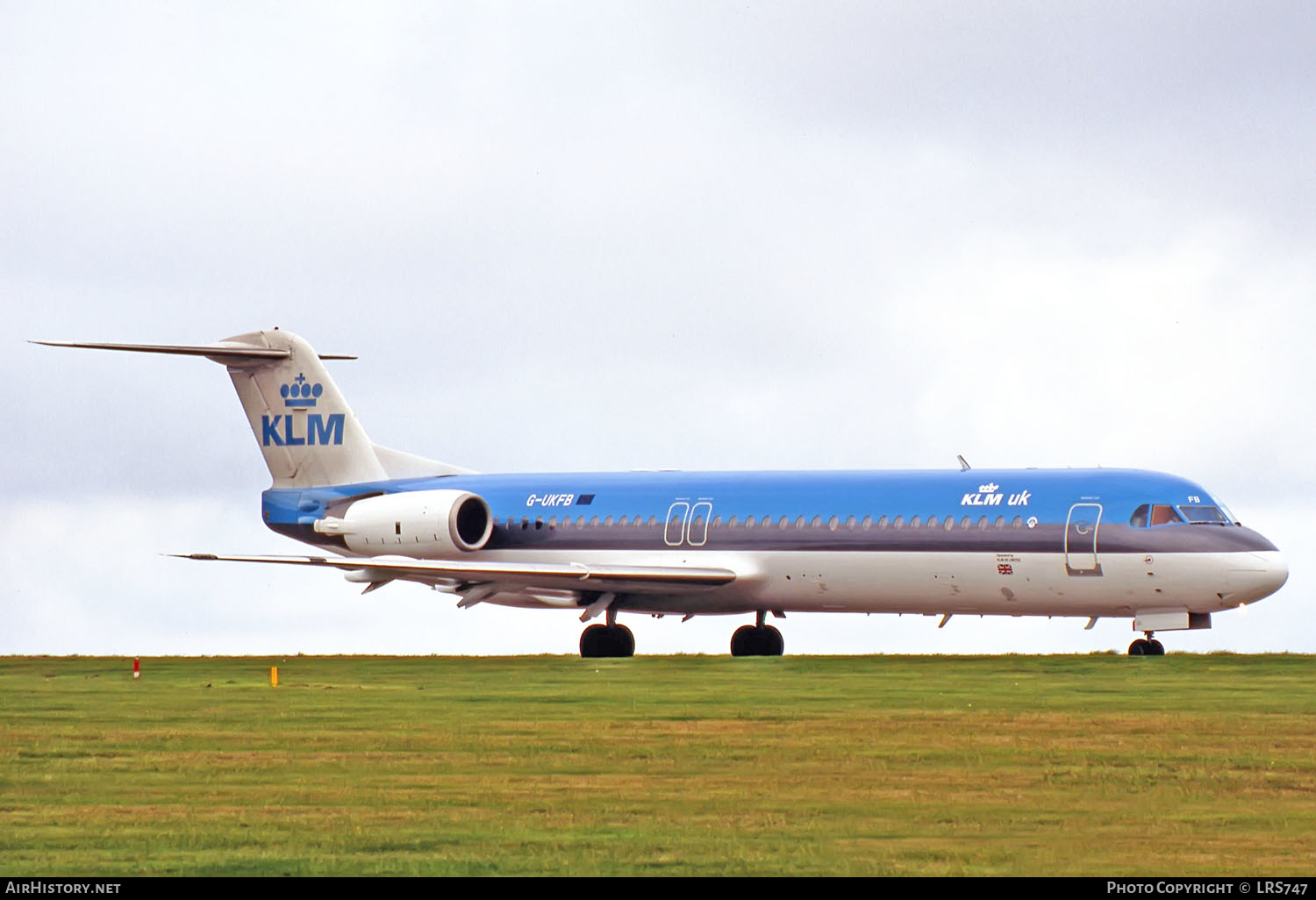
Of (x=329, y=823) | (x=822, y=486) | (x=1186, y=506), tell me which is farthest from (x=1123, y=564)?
(x=329, y=823)

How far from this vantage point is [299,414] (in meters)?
51.7

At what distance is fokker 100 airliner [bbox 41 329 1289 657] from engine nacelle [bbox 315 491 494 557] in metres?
0.05

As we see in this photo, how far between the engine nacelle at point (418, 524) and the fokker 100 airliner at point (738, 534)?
0.05m

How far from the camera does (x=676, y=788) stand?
57.2ft

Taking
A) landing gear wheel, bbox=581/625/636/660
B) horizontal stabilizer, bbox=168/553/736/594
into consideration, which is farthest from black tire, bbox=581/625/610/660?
horizontal stabilizer, bbox=168/553/736/594

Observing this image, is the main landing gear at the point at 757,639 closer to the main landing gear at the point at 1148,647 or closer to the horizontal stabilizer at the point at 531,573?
the horizontal stabilizer at the point at 531,573

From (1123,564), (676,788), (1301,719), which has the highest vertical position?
(1123,564)

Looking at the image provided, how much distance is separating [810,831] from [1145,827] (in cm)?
237

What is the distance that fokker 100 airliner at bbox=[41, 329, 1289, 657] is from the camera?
3859 cm

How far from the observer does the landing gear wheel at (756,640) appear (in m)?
46.7
